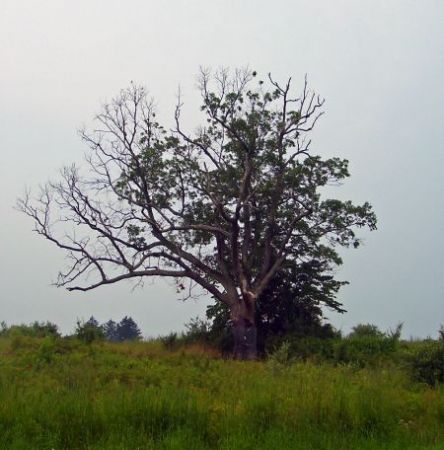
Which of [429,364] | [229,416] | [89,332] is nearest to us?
[229,416]

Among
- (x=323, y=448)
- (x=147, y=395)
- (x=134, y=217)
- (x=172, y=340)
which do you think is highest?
(x=134, y=217)

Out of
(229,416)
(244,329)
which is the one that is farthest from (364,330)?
(229,416)

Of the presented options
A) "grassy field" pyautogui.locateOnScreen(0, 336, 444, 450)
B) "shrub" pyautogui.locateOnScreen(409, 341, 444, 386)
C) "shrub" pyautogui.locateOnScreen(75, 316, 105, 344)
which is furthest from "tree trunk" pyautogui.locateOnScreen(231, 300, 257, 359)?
"grassy field" pyautogui.locateOnScreen(0, 336, 444, 450)

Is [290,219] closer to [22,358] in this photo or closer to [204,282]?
[204,282]

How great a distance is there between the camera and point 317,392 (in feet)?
33.1

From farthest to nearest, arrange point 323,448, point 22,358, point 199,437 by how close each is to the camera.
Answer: point 22,358 → point 199,437 → point 323,448

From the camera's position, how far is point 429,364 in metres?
14.4

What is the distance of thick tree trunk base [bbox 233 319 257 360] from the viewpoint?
25953 millimetres

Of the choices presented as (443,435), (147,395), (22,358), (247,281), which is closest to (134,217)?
(247,281)

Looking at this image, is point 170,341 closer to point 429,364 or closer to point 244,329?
point 244,329

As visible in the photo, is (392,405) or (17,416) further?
(392,405)

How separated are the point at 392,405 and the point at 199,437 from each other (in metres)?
3.45

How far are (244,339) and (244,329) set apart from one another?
0.45 metres

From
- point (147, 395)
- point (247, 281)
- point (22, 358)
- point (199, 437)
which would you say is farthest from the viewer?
point (247, 281)
